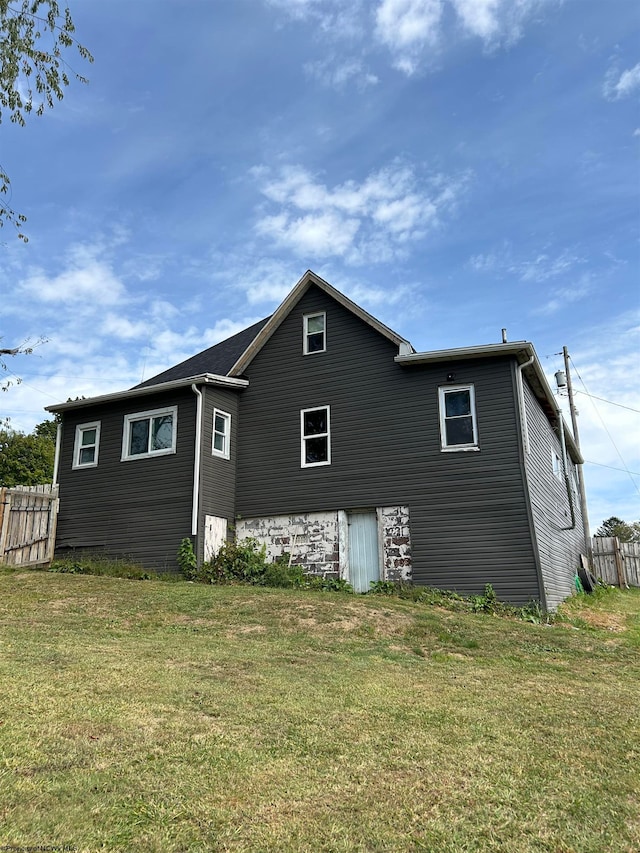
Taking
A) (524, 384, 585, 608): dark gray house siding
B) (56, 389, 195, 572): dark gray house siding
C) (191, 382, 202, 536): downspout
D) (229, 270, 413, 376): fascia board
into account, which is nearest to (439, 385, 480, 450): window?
(524, 384, 585, 608): dark gray house siding

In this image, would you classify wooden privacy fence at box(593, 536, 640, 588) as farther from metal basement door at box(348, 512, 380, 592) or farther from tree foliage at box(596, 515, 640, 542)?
tree foliage at box(596, 515, 640, 542)

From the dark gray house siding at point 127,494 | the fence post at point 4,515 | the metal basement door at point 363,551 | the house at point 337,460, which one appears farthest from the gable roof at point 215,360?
the metal basement door at point 363,551

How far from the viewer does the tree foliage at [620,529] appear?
197 feet

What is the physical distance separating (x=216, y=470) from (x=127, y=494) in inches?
101

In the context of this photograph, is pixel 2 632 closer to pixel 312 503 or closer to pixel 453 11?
pixel 312 503

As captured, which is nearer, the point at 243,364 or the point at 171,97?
the point at 171,97

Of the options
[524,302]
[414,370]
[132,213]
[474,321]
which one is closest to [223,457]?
[414,370]

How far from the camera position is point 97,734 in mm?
4773

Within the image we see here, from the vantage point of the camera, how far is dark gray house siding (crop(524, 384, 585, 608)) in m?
13.9

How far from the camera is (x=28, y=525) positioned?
1599 cm

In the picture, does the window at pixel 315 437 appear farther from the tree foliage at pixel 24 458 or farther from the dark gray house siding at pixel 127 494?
the tree foliage at pixel 24 458

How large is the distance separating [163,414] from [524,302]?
34.6 feet

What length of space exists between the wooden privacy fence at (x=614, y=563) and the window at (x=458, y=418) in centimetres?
1271

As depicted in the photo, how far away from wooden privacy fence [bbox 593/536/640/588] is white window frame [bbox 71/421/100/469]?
723 inches
